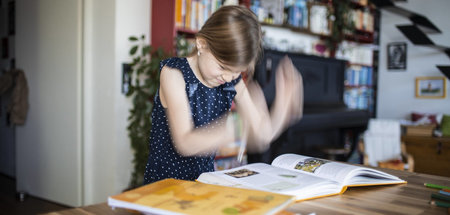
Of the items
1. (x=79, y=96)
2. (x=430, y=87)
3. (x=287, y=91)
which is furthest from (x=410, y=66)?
(x=287, y=91)

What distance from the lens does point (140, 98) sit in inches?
114

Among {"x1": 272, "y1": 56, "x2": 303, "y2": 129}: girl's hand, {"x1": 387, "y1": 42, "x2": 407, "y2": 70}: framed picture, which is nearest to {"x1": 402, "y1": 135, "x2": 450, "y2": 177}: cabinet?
{"x1": 387, "y1": 42, "x2": 407, "y2": 70}: framed picture

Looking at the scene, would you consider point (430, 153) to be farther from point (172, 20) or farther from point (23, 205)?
point (23, 205)

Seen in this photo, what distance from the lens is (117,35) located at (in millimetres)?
2818

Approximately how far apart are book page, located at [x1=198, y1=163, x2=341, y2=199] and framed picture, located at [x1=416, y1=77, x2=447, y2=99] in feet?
14.9

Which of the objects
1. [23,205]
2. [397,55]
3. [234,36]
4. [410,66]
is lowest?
[23,205]

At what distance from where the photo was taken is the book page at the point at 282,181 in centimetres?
88

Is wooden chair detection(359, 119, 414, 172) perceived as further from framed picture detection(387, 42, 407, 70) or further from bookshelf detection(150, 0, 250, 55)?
bookshelf detection(150, 0, 250, 55)

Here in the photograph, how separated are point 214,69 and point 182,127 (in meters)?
0.21

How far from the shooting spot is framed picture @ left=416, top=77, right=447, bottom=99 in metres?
4.70

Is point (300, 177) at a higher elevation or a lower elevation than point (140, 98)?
lower

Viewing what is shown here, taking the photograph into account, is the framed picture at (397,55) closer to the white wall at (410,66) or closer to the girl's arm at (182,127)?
the white wall at (410,66)

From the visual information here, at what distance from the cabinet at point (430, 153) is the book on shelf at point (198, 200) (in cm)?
438

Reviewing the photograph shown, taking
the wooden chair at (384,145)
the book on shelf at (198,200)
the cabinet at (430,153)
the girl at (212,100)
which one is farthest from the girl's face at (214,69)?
the cabinet at (430,153)
